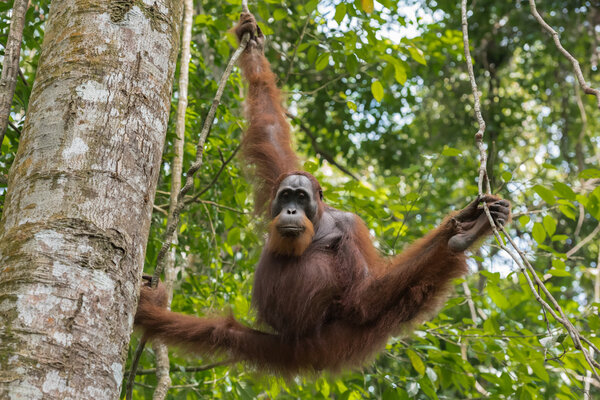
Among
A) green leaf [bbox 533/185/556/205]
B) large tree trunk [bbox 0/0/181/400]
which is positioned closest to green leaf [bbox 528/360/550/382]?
green leaf [bbox 533/185/556/205]

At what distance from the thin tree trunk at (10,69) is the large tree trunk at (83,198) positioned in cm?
39

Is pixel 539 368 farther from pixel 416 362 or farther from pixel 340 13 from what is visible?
pixel 340 13

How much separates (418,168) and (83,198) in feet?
11.3

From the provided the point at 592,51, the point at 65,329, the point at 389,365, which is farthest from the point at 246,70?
the point at 592,51

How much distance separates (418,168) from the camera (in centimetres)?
492

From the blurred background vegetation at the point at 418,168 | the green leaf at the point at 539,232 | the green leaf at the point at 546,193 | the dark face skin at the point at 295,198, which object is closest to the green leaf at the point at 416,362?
the blurred background vegetation at the point at 418,168

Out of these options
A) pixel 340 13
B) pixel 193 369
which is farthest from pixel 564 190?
pixel 193 369

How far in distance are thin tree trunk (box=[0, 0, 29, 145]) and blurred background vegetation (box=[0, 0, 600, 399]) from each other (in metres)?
0.71

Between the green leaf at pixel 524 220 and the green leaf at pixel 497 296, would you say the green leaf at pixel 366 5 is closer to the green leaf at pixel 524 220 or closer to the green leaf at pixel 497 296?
the green leaf at pixel 524 220

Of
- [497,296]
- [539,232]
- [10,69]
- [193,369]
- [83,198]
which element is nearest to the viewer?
[83,198]

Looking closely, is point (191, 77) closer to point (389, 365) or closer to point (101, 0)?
point (101, 0)

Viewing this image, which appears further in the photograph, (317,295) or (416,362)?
(416,362)

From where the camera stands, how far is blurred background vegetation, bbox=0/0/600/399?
4117 mm

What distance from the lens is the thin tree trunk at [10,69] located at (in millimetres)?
2492
